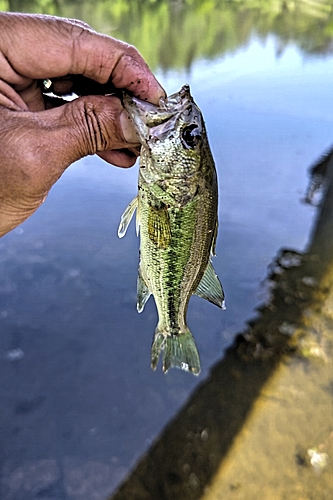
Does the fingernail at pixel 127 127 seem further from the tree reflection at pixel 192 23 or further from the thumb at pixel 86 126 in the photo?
the tree reflection at pixel 192 23

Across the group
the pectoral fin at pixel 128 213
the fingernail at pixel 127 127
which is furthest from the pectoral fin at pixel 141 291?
the fingernail at pixel 127 127

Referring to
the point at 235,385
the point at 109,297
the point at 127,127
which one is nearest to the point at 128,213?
the point at 127,127

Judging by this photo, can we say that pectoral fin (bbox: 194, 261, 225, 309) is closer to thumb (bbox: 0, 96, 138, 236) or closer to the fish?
the fish

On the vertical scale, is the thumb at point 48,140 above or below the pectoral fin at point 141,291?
above

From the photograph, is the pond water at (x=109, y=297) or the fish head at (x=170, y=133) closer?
the fish head at (x=170, y=133)

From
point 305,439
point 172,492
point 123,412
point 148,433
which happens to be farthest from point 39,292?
point 305,439

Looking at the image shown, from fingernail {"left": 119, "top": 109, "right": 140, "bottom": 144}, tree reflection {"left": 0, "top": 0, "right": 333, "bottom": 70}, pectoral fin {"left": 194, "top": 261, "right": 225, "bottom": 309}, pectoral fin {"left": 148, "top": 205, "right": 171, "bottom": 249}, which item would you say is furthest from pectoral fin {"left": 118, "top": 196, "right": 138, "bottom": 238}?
tree reflection {"left": 0, "top": 0, "right": 333, "bottom": 70}

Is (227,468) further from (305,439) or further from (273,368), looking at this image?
(273,368)

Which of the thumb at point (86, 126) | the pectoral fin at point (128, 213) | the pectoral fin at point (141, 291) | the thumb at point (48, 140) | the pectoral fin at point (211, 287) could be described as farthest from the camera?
the pectoral fin at point (141, 291)
